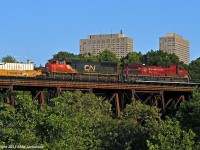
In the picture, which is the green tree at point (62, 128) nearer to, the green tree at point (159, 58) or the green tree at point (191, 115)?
the green tree at point (191, 115)

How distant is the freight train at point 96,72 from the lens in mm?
66438

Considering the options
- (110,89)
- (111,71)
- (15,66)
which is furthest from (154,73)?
(15,66)

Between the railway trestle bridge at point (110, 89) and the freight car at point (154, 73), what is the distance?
366 cm

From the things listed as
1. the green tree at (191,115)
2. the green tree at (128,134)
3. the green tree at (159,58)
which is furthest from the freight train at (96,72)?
the green tree at (159,58)

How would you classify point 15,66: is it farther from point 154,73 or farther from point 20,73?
point 154,73

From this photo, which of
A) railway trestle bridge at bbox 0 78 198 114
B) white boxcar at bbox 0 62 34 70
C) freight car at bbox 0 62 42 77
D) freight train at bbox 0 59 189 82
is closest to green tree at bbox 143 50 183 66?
freight train at bbox 0 59 189 82

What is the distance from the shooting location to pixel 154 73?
82.6 meters

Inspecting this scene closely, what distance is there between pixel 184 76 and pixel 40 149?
6138 cm

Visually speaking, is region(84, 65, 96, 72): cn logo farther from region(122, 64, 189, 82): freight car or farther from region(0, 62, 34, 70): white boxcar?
region(0, 62, 34, 70): white boxcar

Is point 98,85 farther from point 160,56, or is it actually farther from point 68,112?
point 160,56

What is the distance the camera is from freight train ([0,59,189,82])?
6644cm

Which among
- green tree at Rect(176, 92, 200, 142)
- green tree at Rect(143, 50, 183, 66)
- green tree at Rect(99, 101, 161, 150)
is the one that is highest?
green tree at Rect(143, 50, 183, 66)

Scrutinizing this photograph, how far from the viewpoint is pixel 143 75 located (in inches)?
3157

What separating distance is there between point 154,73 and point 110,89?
18.4 meters
